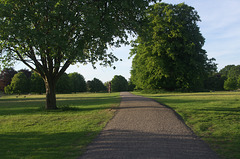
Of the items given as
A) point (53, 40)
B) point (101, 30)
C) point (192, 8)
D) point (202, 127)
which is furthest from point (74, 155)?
point (192, 8)

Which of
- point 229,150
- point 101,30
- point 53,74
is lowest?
point 229,150

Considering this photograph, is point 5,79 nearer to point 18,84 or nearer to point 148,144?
point 18,84

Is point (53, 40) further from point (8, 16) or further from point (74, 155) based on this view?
point (74, 155)

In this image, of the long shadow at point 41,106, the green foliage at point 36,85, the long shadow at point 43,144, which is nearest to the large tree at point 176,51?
the long shadow at point 41,106

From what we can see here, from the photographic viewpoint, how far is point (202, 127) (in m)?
6.97

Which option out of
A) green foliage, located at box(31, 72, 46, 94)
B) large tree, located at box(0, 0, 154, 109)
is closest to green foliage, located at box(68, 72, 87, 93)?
green foliage, located at box(31, 72, 46, 94)

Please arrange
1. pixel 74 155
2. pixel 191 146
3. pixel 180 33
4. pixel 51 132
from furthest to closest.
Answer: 1. pixel 180 33
2. pixel 51 132
3. pixel 191 146
4. pixel 74 155

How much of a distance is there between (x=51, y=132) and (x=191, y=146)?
4.94 m

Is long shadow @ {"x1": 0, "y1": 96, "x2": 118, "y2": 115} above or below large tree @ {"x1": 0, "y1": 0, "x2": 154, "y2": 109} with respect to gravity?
below

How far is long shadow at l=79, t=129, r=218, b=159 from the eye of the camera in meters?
4.11

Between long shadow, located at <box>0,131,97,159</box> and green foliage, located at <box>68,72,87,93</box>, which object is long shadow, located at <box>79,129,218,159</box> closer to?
long shadow, located at <box>0,131,97,159</box>

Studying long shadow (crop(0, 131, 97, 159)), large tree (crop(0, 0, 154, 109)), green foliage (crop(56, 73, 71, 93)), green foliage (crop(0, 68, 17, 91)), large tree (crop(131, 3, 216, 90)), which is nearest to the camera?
long shadow (crop(0, 131, 97, 159))

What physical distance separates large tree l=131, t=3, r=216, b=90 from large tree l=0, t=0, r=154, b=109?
1949 centimetres

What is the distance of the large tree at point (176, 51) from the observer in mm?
31344
